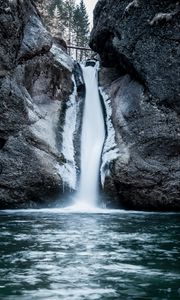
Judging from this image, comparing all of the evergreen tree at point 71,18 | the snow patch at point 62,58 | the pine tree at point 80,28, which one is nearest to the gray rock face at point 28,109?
the snow patch at point 62,58

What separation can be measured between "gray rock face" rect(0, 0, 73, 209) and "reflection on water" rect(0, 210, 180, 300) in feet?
16.4

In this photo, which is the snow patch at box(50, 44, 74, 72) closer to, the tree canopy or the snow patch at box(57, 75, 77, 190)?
the snow patch at box(57, 75, 77, 190)

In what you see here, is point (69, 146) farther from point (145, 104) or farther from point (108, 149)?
point (145, 104)

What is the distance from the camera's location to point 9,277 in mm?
7738

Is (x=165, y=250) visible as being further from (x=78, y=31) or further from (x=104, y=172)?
(x=78, y=31)

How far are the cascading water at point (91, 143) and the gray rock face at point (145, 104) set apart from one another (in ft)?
3.15

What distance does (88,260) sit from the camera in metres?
9.13

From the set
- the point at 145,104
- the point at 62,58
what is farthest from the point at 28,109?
the point at 62,58

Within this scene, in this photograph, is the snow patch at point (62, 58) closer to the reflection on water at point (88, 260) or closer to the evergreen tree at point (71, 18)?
the reflection on water at point (88, 260)

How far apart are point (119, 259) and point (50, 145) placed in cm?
1275

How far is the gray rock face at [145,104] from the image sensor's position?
2028cm

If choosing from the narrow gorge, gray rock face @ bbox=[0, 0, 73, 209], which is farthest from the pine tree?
gray rock face @ bbox=[0, 0, 73, 209]

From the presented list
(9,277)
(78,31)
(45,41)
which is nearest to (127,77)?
(45,41)

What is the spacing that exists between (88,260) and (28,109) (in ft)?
45.3
